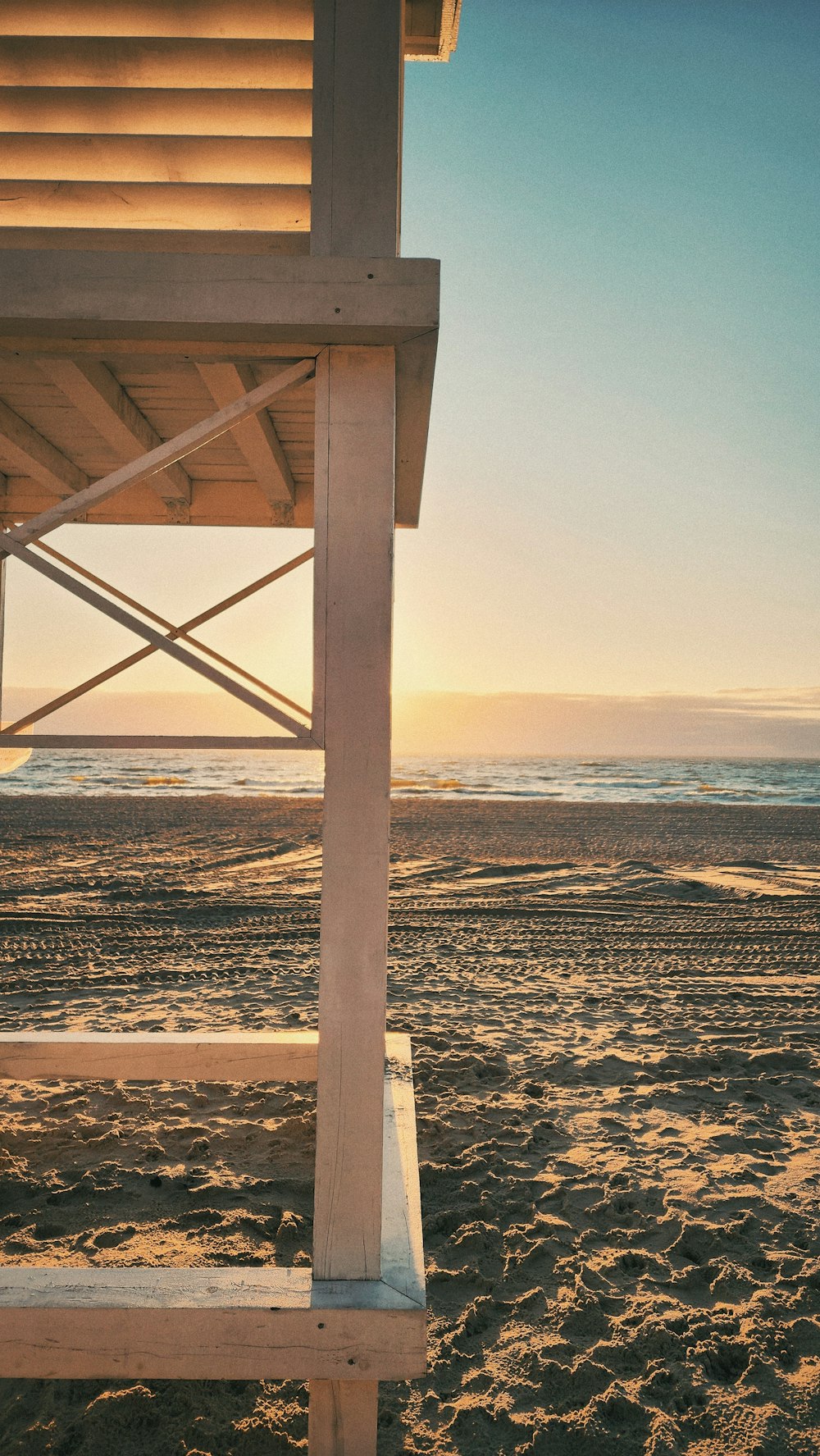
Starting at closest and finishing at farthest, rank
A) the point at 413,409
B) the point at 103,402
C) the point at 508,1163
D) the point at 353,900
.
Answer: the point at 353,900
the point at 413,409
the point at 103,402
the point at 508,1163

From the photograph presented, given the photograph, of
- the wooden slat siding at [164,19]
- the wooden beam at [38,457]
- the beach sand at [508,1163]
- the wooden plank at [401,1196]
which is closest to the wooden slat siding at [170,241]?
the wooden slat siding at [164,19]

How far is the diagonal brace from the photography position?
1994 millimetres

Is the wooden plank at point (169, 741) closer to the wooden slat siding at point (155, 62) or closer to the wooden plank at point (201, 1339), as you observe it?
the wooden plank at point (201, 1339)

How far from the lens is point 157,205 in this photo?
7.57 ft

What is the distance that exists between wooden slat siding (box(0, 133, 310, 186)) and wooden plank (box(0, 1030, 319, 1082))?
3094 mm

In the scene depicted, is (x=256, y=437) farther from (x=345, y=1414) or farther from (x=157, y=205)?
(x=345, y=1414)

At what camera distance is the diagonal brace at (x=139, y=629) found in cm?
199

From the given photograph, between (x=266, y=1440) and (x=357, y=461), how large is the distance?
8.76ft

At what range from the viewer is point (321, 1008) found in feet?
6.79

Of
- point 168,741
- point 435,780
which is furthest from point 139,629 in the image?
point 435,780

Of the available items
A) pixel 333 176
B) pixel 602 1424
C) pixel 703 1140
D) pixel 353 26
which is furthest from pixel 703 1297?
pixel 353 26

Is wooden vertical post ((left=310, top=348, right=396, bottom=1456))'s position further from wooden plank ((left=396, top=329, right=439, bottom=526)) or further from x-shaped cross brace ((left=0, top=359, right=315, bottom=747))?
wooden plank ((left=396, top=329, right=439, bottom=526))

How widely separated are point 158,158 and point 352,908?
2138mm

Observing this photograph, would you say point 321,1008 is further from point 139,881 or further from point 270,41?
point 139,881
